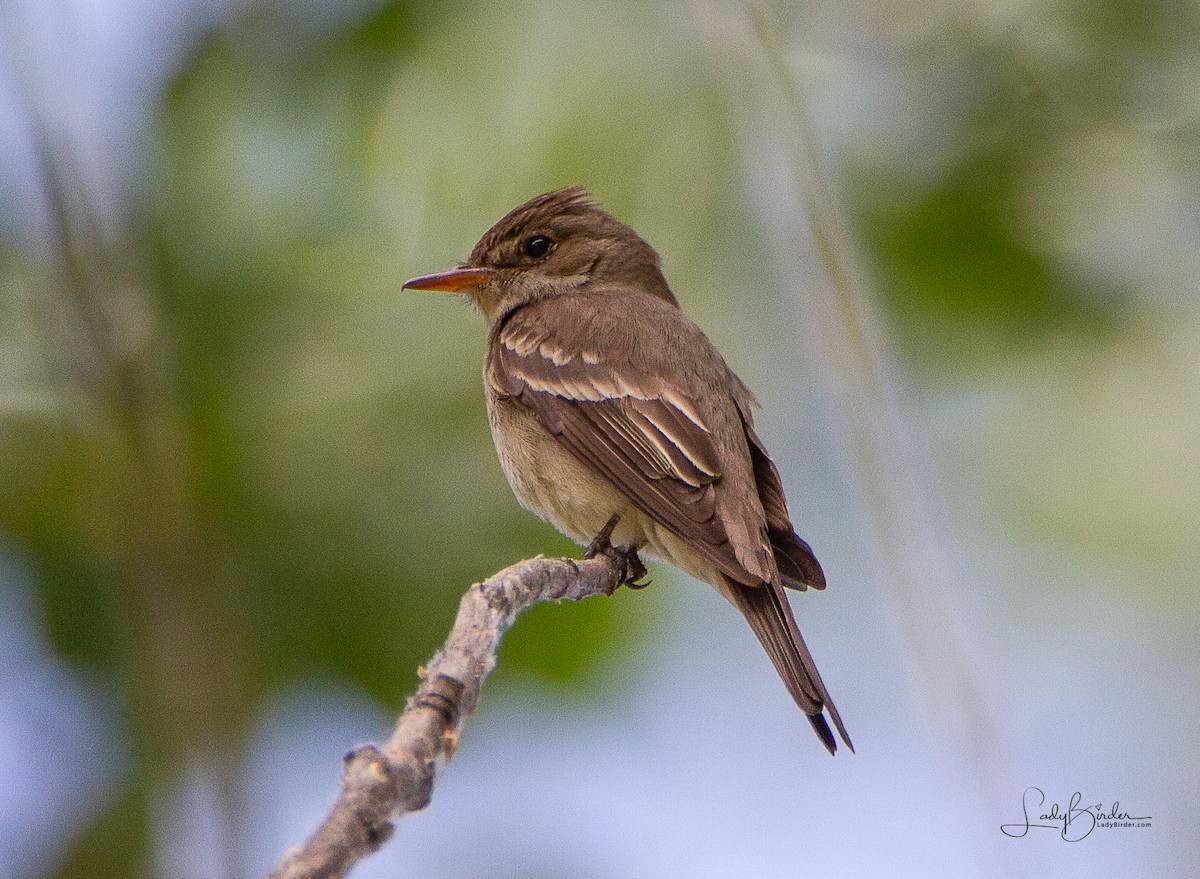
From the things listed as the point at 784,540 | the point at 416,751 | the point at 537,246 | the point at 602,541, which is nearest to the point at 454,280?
the point at 537,246

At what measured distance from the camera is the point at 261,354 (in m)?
4.35

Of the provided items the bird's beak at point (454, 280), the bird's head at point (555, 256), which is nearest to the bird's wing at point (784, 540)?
the bird's head at point (555, 256)

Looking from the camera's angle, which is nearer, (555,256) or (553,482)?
(553,482)

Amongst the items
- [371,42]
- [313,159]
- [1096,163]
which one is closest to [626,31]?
[371,42]

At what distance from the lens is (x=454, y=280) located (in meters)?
4.87

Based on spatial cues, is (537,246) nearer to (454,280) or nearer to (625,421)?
(454,280)

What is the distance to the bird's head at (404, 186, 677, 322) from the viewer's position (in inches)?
203

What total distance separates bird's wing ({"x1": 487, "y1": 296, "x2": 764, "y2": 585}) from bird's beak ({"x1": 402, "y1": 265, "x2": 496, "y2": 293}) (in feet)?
0.69

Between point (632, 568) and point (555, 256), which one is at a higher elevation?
point (555, 256)

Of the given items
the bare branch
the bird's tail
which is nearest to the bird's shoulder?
the bird's tail

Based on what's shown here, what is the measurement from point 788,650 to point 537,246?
7.58 ft

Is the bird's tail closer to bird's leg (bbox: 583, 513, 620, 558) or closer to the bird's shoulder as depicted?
bird's leg (bbox: 583, 513, 620, 558)

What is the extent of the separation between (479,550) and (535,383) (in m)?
0.59

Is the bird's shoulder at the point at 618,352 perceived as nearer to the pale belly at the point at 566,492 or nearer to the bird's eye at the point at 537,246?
the pale belly at the point at 566,492
